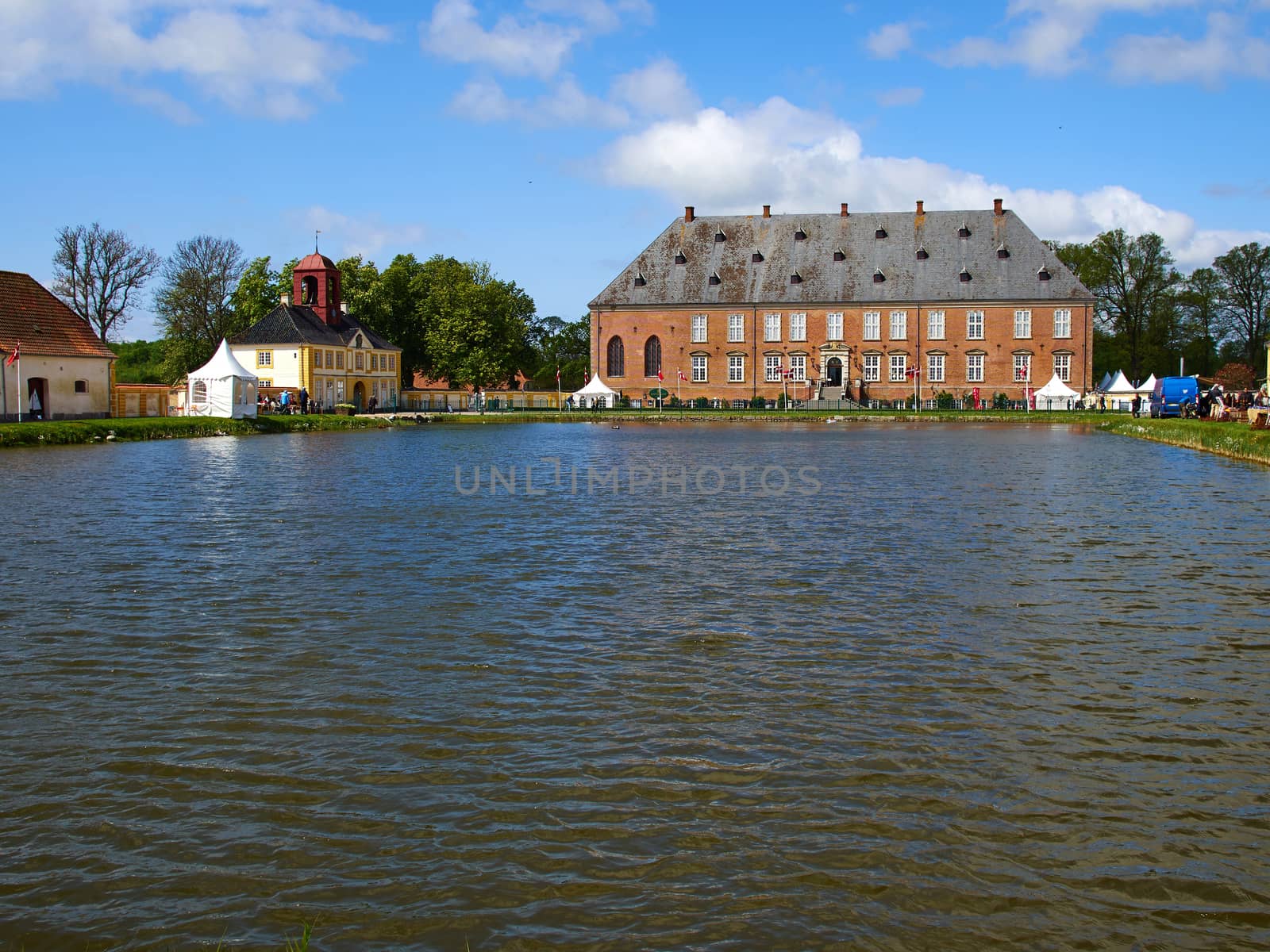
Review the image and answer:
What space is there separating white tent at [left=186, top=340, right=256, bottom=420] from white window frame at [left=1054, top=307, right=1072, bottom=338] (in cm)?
5291

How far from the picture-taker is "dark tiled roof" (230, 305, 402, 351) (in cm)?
7456

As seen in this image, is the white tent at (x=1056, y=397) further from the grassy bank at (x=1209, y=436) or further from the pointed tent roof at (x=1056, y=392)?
the grassy bank at (x=1209, y=436)

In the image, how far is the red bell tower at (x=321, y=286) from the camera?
80.6 meters

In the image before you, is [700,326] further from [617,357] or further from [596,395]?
[596,395]

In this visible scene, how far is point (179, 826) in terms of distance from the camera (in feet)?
Answer: 19.9

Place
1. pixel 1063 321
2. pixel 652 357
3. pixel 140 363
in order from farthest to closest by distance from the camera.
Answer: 1. pixel 140 363
2. pixel 652 357
3. pixel 1063 321

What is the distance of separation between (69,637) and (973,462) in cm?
2581

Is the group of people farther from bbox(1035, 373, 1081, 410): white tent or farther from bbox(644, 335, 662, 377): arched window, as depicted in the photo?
bbox(1035, 373, 1081, 410): white tent

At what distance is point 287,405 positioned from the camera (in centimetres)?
6775

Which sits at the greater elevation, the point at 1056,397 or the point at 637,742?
the point at 1056,397

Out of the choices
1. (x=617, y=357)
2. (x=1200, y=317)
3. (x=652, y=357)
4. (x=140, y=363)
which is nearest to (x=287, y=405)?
(x=617, y=357)

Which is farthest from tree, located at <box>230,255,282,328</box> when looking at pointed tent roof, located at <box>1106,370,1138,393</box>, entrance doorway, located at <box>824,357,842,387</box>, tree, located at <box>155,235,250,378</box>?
pointed tent roof, located at <box>1106,370,1138,393</box>

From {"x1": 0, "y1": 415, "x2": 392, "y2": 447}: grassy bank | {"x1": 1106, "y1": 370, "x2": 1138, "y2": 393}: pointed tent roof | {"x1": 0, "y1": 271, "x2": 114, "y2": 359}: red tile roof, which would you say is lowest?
{"x1": 0, "y1": 415, "x2": 392, "y2": 447}: grassy bank

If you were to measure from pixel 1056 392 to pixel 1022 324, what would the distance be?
6891 mm
